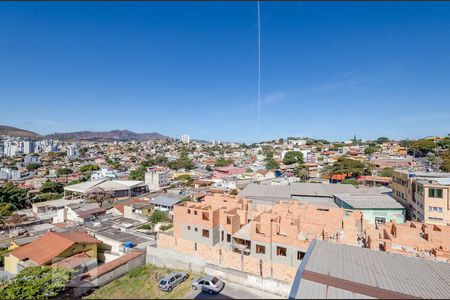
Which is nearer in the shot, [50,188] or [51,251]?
[51,251]

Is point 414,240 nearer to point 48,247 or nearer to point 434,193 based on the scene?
point 434,193

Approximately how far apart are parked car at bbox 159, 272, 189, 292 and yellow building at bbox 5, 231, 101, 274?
19.5 feet

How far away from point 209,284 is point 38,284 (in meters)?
6.96

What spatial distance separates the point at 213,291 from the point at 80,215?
1887 cm

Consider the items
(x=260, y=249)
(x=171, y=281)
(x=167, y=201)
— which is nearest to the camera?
(x=171, y=281)

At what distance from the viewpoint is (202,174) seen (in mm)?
49000

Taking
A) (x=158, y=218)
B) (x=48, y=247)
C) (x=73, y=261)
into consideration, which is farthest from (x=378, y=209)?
(x=48, y=247)

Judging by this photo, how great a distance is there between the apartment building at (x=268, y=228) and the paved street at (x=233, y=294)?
169cm

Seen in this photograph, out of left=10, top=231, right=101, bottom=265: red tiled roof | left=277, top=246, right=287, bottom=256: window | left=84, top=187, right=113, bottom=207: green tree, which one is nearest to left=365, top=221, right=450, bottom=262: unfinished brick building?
left=277, top=246, right=287, bottom=256: window

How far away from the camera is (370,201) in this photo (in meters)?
18.4

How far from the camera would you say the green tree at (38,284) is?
30.8ft

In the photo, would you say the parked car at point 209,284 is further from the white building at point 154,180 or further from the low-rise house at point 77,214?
the white building at point 154,180

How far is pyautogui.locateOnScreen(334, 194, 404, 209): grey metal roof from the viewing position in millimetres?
17469

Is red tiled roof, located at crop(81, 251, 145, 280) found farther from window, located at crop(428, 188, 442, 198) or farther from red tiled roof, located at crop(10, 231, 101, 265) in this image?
window, located at crop(428, 188, 442, 198)
